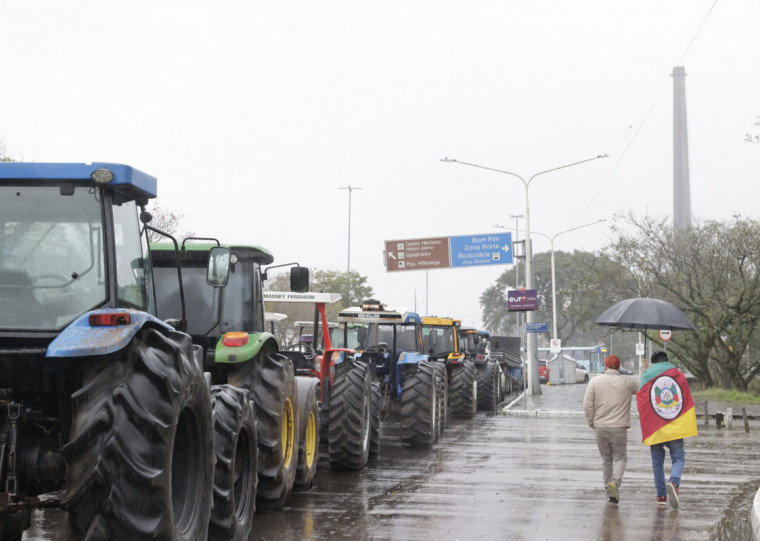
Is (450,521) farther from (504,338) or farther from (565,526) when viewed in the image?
(504,338)

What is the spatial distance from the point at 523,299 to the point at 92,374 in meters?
26.9

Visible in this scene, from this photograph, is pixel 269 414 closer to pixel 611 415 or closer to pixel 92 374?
pixel 92 374

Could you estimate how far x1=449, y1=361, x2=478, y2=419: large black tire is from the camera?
23047mm

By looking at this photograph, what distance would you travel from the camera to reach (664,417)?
1059 centimetres

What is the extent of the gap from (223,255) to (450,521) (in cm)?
386

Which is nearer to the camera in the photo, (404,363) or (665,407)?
(665,407)

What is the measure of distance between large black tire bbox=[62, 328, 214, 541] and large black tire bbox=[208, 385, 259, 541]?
1.48 metres

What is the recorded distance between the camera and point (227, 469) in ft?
21.1

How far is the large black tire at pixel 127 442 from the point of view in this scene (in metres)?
4.47

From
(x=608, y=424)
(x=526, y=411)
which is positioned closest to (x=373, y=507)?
(x=608, y=424)

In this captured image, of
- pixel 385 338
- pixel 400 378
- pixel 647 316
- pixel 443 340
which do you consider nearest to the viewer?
pixel 647 316

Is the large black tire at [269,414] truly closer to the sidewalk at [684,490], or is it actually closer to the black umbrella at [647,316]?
the sidewalk at [684,490]

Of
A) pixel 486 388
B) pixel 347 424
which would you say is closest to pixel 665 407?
pixel 347 424

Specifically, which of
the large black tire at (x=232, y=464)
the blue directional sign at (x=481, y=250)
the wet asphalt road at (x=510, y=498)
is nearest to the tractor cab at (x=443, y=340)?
the wet asphalt road at (x=510, y=498)
